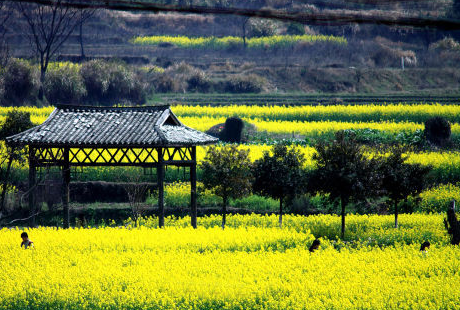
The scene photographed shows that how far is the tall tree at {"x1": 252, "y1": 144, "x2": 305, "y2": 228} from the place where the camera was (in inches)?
1178

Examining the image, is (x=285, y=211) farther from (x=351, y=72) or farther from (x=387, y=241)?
(x=351, y=72)

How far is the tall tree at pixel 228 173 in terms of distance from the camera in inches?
1167

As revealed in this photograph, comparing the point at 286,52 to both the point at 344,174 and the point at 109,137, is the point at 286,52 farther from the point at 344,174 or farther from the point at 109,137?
the point at 109,137

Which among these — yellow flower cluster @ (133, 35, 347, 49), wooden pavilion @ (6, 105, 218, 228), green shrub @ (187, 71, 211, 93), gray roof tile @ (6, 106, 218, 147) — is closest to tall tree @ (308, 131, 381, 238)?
wooden pavilion @ (6, 105, 218, 228)

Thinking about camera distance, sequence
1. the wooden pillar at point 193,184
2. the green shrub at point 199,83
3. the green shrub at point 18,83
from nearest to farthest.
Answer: the wooden pillar at point 193,184 < the green shrub at point 18,83 < the green shrub at point 199,83

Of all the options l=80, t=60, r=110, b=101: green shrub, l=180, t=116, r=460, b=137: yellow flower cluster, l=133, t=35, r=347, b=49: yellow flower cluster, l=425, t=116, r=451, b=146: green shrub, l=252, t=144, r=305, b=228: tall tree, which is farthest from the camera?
l=133, t=35, r=347, b=49: yellow flower cluster

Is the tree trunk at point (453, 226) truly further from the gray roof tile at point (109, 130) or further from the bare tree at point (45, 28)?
the bare tree at point (45, 28)

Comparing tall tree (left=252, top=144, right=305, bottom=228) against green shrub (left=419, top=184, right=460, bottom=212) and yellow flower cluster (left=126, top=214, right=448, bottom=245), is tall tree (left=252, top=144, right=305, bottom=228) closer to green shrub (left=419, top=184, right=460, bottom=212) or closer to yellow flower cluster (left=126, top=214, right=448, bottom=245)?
yellow flower cluster (left=126, top=214, right=448, bottom=245)

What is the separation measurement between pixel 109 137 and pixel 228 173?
6524 millimetres

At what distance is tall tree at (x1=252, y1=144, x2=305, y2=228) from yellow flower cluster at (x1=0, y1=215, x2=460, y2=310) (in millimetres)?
4949

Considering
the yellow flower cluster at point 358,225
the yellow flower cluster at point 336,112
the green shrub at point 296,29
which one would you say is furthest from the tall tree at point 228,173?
the green shrub at point 296,29

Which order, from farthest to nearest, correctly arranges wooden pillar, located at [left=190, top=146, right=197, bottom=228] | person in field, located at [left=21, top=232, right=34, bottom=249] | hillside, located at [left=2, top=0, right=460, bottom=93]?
hillside, located at [left=2, top=0, right=460, bottom=93] → wooden pillar, located at [left=190, top=146, right=197, bottom=228] → person in field, located at [left=21, top=232, right=34, bottom=249]

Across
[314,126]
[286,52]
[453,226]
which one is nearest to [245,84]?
[286,52]

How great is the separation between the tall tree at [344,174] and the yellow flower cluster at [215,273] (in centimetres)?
392
